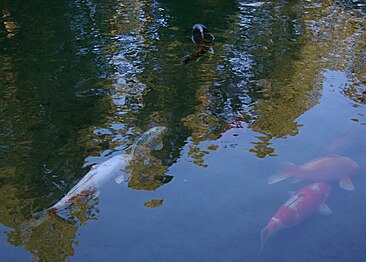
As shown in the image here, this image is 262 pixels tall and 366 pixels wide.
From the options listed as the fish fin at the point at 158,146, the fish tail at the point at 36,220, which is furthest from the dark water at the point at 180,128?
the fish fin at the point at 158,146

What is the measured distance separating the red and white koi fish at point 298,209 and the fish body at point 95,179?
4.95ft


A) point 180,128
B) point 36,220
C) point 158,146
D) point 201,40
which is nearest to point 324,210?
point 158,146

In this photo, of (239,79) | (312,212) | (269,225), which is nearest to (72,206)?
(269,225)

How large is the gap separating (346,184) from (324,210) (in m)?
0.47

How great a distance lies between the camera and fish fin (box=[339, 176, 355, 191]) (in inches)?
166

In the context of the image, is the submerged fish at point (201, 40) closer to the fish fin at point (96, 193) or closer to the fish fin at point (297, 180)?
the fish fin at point (297, 180)

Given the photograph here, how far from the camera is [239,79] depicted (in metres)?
6.59

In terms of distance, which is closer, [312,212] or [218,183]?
[312,212]

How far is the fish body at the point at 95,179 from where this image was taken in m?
4.08

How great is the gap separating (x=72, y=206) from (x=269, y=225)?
67.7 inches

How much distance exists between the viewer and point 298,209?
3830 mm

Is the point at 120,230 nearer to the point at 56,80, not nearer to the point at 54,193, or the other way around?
the point at 54,193

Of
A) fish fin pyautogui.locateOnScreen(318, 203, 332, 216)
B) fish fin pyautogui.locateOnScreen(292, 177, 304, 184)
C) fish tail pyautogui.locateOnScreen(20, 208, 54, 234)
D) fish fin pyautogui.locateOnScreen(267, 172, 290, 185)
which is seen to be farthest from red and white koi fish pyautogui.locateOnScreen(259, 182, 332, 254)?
fish tail pyautogui.locateOnScreen(20, 208, 54, 234)

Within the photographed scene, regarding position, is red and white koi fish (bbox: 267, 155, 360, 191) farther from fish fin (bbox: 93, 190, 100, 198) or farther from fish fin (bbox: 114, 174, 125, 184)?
fish fin (bbox: 93, 190, 100, 198)
